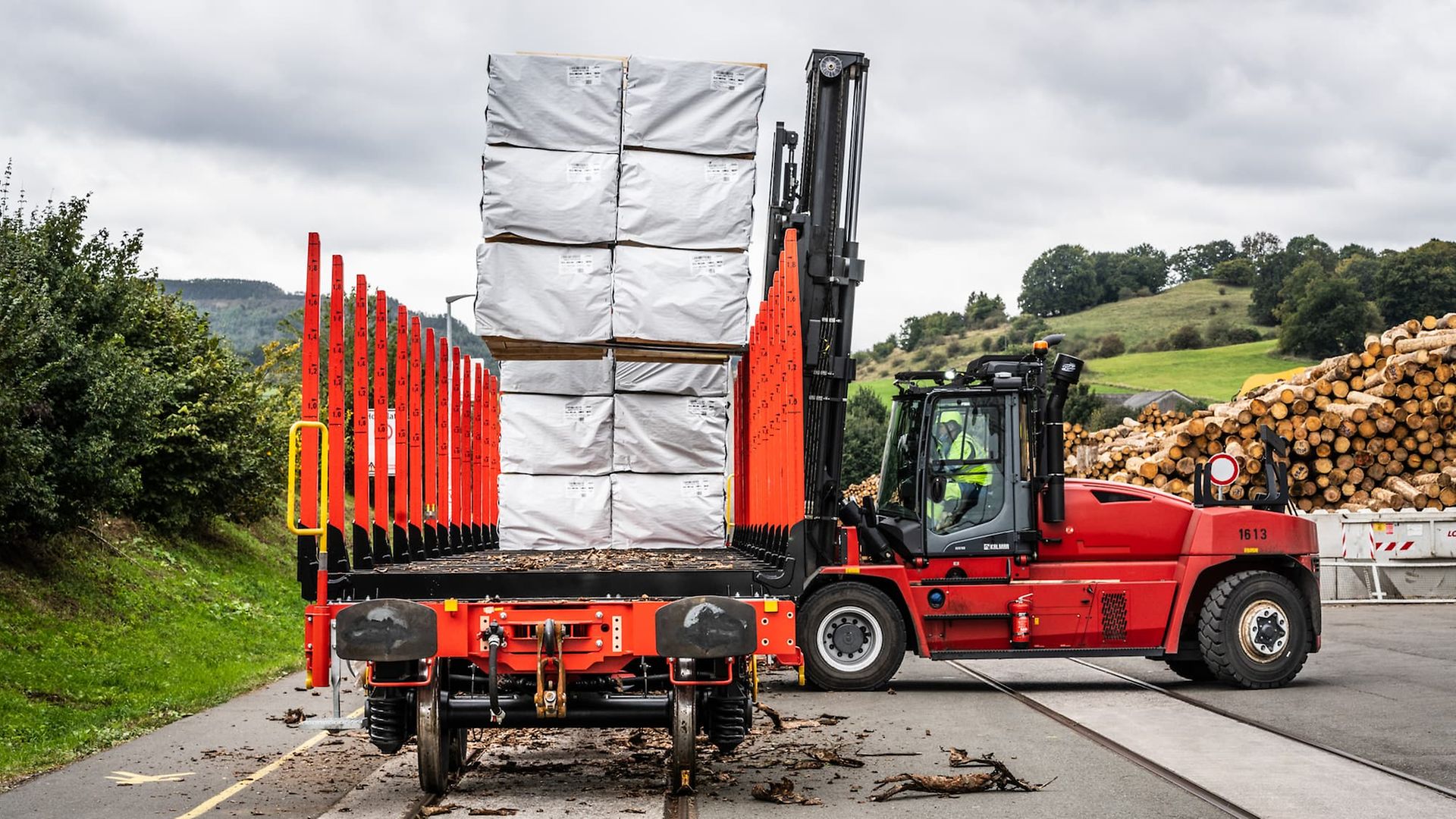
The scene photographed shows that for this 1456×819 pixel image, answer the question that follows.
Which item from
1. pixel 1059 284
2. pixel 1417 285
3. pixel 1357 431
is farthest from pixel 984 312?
pixel 1357 431

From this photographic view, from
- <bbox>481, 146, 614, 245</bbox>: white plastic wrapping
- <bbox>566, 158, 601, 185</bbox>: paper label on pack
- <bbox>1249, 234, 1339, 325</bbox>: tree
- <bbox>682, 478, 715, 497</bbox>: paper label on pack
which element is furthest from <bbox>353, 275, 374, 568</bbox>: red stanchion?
<bbox>1249, 234, 1339, 325</bbox>: tree

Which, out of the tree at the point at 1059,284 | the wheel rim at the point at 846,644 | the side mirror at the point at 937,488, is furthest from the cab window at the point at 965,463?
the tree at the point at 1059,284

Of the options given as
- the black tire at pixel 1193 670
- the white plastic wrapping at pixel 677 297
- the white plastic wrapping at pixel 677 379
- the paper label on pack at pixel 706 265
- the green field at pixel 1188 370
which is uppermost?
the green field at pixel 1188 370

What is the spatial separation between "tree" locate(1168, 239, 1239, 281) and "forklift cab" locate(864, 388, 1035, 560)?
113 m

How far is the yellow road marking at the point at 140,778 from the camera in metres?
9.46

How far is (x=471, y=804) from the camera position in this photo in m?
8.34

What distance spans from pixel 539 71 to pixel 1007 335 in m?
92.1

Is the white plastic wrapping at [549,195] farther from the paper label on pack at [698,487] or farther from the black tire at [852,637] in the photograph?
the black tire at [852,637]

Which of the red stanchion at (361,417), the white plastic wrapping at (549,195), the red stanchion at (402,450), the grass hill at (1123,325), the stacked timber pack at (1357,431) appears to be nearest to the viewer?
the red stanchion at (361,417)

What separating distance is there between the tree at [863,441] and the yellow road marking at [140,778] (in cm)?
3757

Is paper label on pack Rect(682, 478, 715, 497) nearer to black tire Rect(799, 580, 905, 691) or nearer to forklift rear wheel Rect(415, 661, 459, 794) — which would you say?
black tire Rect(799, 580, 905, 691)

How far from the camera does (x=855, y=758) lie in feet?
33.0

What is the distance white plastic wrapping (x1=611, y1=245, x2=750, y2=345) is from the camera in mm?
10695

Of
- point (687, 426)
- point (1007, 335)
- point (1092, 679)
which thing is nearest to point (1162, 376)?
point (1007, 335)
